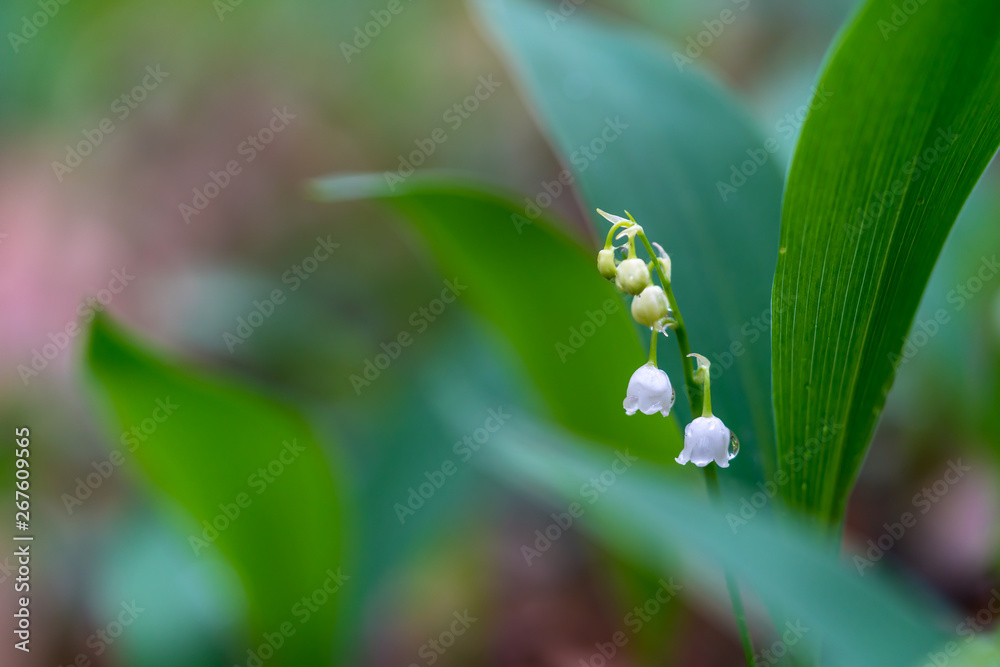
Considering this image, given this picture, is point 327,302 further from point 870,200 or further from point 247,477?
point 870,200

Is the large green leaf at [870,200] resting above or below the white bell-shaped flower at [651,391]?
above

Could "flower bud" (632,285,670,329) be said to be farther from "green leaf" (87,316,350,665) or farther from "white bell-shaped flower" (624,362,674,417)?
"green leaf" (87,316,350,665)

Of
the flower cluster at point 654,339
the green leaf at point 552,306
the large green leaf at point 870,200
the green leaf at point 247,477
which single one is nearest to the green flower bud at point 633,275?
the flower cluster at point 654,339

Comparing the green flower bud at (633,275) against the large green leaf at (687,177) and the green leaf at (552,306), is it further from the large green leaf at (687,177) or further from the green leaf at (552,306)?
the green leaf at (552,306)

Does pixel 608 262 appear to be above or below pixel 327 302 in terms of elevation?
above

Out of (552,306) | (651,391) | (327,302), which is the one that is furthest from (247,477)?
(327,302)

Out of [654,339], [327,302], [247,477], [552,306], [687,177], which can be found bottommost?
[327,302]

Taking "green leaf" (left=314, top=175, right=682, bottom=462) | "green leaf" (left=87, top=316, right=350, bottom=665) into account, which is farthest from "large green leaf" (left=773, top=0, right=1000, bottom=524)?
"green leaf" (left=87, top=316, right=350, bottom=665)
